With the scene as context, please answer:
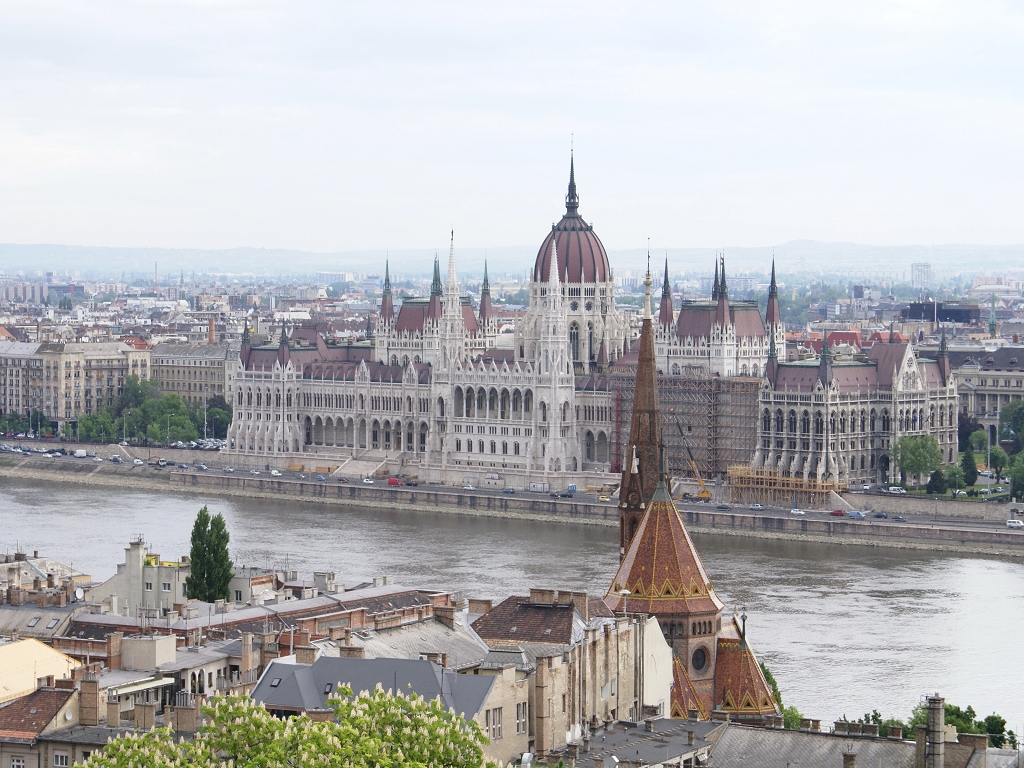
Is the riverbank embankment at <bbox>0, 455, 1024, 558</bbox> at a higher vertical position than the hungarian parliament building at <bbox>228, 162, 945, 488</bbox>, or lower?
lower

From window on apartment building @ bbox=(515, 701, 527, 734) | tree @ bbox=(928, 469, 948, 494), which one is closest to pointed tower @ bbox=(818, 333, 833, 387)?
tree @ bbox=(928, 469, 948, 494)

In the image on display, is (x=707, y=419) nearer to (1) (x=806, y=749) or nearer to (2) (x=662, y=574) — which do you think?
(2) (x=662, y=574)

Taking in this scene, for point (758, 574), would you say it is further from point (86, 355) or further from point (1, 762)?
point (86, 355)

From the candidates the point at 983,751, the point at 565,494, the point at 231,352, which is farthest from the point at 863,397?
the point at 983,751

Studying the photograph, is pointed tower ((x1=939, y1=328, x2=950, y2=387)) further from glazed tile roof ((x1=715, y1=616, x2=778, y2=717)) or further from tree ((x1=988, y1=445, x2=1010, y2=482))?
glazed tile roof ((x1=715, y1=616, x2=778, y2=717))

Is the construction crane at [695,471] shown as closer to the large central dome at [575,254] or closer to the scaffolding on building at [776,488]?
the scaffolding on building at [776,488]

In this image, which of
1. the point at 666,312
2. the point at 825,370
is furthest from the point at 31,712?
the point at 666,312
